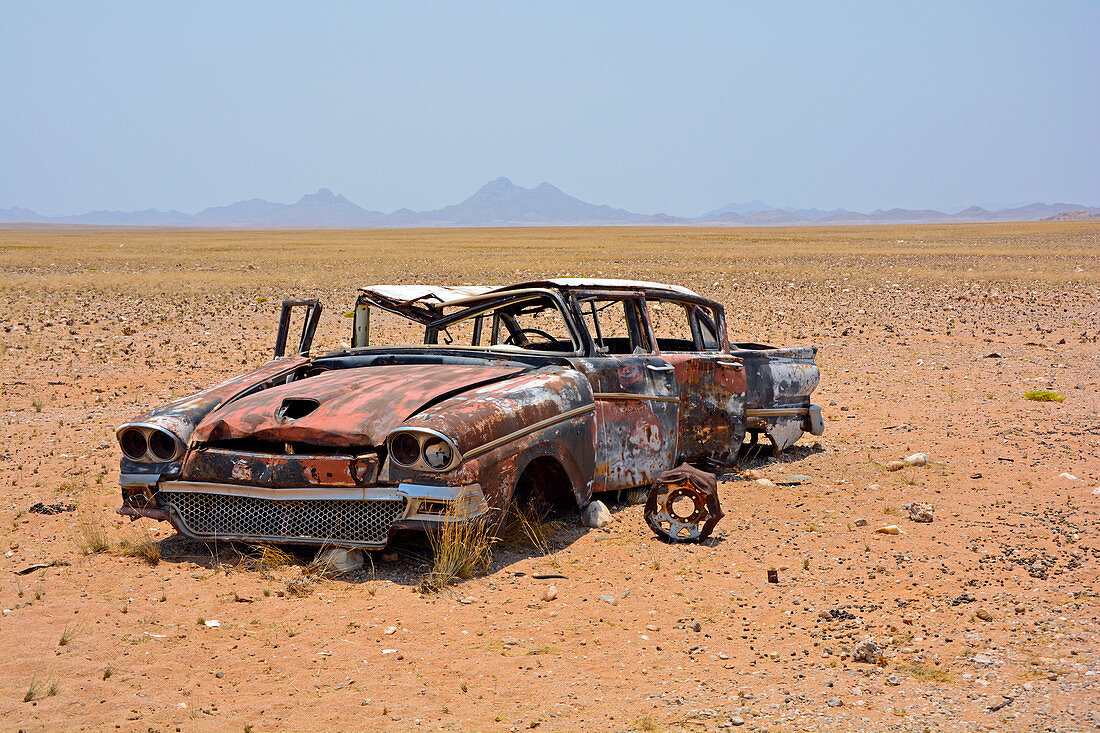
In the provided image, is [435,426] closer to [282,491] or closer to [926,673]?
[282,491]

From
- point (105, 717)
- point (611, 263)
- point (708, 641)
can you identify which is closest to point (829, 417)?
point (708, 641)

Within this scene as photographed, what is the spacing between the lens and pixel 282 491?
5.28 metres

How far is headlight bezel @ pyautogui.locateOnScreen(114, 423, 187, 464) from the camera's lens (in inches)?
220

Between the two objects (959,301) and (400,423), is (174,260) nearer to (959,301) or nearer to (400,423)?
(959,301)

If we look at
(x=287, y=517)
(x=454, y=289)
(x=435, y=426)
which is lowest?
(x=287, y=517)

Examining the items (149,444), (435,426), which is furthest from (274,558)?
(435,426)

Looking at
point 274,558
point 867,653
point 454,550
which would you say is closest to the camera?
point 867,653

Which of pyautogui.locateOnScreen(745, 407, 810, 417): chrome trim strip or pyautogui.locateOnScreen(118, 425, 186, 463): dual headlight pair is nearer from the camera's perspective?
pyautogui.locateOnScreen(118, 425, 186, 463): dual headlight pair

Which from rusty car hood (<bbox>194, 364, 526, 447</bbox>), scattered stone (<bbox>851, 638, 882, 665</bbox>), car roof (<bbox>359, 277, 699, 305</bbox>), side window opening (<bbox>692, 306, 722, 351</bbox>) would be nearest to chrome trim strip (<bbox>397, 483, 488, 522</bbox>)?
rusty car hood (<bbox>194, 364, 526, 447</bbox>)

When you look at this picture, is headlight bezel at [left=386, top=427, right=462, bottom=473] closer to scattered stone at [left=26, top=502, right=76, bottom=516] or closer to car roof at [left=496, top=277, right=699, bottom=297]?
car roof at [left=496, top=277, right=699, bottom=297]

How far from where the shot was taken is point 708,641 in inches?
180

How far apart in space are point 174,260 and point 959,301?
33.0 meters

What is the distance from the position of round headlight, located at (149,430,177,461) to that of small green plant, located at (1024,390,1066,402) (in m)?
9.11

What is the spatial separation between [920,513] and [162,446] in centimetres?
466
